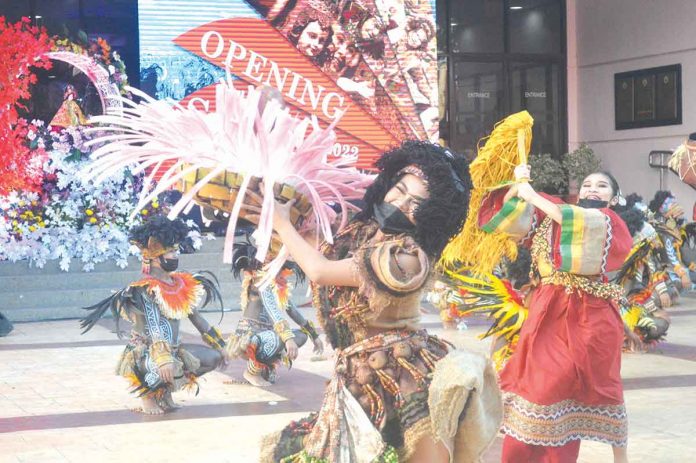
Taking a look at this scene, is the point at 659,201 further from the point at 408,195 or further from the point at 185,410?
the point at 408,195

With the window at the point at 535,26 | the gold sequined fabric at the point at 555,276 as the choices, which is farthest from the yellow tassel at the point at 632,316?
the window at the point at 535,26

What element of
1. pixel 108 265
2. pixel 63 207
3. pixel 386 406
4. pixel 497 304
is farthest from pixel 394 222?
pixel 108 265

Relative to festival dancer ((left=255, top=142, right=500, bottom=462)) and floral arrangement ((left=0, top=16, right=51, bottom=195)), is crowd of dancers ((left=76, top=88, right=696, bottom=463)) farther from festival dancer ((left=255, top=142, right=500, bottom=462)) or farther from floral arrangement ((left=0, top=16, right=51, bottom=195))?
floral arrangement ((left=0, top=16, right=51, bottom=195))

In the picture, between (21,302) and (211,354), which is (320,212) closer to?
(211,354)

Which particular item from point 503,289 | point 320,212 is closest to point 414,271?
point 320,212

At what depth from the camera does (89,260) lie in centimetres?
1566

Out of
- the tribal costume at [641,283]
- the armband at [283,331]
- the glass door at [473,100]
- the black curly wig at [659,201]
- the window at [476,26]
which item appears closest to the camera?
the armband at [283,331]

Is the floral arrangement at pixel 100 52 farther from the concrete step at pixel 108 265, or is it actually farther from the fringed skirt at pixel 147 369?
the fringed skirt at pixel 147 369

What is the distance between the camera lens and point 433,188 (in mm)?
4211

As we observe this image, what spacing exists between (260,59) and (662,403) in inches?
453

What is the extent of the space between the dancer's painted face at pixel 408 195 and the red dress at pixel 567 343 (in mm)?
2081

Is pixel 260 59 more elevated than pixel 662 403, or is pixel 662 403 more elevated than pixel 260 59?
pixel 260 59

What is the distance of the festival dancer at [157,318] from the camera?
27.3 ft

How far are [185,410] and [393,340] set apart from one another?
475 centimetres
